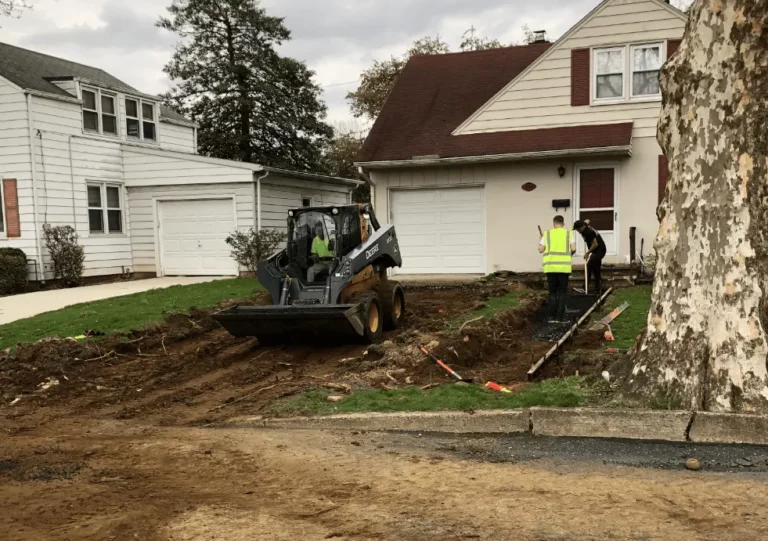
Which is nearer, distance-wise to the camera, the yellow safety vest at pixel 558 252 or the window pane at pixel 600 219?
the yellow safety vest at pixel 558 252

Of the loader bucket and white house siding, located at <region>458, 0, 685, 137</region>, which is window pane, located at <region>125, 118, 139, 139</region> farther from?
the loader bucket

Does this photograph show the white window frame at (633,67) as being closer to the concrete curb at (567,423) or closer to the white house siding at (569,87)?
the white house siding at (569,87)

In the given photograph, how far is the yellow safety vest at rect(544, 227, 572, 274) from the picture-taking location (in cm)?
1188

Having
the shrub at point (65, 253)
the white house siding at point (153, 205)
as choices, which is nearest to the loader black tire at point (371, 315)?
the white house siding at point (153, 205)

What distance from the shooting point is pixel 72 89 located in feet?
66.7

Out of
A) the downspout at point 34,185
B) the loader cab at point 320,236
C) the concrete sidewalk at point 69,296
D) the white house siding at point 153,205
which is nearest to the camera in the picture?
the loader cab at point 320,236

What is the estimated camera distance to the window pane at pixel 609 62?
16906mm

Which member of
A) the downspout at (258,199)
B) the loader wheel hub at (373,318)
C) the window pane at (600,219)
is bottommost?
the loader wheel hub at (373,318)

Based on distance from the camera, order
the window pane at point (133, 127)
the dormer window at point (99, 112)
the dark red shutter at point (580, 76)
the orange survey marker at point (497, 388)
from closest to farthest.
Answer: the orange survey marker at point (497, 388)
the dark red shutter at point (580, 76)
the dormer window at point (99, 112)
the window pane at point (133, 127)

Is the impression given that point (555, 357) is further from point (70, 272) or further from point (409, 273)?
point (70, 272)

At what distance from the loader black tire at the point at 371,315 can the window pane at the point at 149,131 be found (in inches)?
588

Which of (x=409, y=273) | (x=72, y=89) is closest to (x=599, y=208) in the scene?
(x=409, y=273)

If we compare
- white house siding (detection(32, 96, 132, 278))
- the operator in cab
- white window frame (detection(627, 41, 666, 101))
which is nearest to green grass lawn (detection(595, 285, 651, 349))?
the operator in cab

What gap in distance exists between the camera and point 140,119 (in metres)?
22.7
